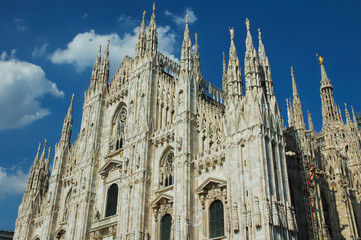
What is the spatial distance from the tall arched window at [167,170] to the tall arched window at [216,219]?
190 inches

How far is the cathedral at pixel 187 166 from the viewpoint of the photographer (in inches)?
995

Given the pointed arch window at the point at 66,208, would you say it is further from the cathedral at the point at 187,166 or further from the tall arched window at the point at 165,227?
the tall arched window at the point at 165,227

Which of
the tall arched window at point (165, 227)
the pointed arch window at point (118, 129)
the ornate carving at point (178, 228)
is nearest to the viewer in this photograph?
the ornate carving at point (178, 228)

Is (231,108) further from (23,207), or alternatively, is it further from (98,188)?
(23,207)

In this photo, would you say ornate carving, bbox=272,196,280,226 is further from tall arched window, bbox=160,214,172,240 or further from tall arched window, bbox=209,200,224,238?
tall arched window, bbox=160,214,172,240

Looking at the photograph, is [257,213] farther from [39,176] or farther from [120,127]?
[39,176]

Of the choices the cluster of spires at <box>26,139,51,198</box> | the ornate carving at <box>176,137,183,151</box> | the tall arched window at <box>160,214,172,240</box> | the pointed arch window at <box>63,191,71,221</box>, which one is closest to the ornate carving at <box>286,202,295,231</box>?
the ornate carving at <box>176,137,183,151</box>

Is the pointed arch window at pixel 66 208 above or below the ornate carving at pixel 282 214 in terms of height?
above

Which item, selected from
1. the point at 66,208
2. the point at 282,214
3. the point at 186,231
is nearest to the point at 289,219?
the point at 282,214

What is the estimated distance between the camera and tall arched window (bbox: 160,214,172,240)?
30.1 m

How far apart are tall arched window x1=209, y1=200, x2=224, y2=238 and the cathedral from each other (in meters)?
0.07

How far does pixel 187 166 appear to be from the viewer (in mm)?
29406

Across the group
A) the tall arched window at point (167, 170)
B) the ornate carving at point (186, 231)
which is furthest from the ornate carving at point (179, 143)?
the ornate carving at point (186, 231)

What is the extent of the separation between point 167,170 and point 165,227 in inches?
173
